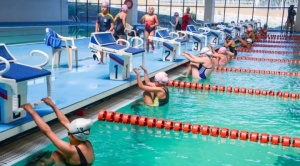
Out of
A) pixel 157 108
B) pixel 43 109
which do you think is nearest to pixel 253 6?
pixel 157 108

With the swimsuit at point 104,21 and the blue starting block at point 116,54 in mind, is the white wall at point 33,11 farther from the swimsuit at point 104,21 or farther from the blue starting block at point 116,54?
the blue starting block at point 116,54

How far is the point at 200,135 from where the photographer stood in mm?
4867

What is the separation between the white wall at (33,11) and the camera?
23062 mm

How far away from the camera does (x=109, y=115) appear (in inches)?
208

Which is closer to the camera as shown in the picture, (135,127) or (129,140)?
(129,140)

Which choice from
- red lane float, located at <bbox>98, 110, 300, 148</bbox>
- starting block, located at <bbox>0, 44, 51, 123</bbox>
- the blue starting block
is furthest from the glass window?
starting block, located at <bbox>0, 44, 51, 123</bbox>

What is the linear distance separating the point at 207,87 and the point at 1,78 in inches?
202

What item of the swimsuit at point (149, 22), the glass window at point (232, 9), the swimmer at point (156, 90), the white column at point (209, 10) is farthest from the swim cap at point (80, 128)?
the glass window at point (232, 9)

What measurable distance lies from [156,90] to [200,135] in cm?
134

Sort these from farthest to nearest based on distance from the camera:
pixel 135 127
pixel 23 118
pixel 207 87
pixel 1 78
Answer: pixel 207 87, pixel 135 127, pixel 23 118, pixel 1 78

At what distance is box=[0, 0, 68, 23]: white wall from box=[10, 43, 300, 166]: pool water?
18.8 metres

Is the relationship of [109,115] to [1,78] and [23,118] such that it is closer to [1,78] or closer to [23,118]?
[23,118]

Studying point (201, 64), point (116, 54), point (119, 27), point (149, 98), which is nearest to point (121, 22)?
point (119, 27)

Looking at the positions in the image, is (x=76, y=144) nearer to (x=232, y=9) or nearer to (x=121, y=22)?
(x=121, y=22)
